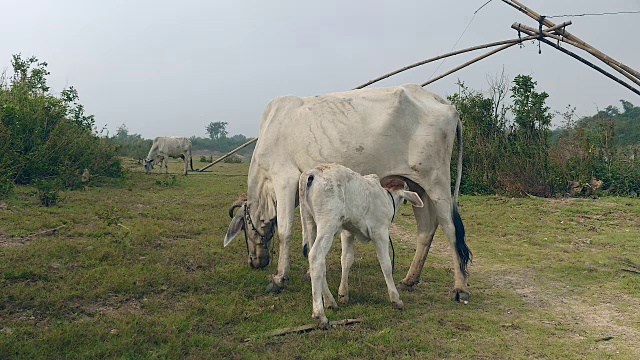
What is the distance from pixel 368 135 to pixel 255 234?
2163mm

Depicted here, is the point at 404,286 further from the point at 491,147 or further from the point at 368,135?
the point at 491,147

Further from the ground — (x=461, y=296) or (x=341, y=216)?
(x=341, y=216)

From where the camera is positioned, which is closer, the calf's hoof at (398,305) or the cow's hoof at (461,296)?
the calf's hoof at (398,305)

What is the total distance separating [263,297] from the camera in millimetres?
6285

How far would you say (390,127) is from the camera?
6992 mm

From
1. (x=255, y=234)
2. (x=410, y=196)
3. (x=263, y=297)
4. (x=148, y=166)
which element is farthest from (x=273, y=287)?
(x=148, y=166)

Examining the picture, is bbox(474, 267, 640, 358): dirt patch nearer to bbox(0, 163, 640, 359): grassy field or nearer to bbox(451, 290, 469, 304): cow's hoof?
bbox(0, 163, 640, 359): grassy field

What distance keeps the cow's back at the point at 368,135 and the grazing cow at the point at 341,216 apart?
71cm

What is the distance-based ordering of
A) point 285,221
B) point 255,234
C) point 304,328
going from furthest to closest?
point 255,234 → point 285,221 → point 304,328

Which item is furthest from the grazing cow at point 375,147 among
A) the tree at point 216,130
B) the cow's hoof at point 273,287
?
the tree at point 216,130

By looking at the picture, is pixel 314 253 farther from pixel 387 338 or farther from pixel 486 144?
pixel 486 144

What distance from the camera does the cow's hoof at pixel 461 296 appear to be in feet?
21.0

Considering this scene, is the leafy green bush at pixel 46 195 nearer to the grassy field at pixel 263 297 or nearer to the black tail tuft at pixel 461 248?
the grassy field at pixel 263 297

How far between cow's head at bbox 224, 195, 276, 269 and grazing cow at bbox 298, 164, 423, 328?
1.46 metres
